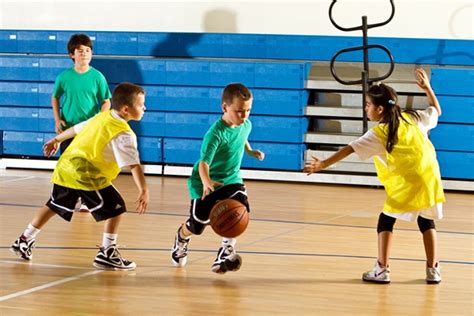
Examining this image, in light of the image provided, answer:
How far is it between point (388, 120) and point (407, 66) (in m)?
4.73

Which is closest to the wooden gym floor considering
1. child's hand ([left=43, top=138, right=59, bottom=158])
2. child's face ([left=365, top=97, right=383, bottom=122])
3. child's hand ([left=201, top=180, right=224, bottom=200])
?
child's hand ([left=201, top=180, right=224, bottom=200])

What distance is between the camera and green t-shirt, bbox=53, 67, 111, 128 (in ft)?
26.8

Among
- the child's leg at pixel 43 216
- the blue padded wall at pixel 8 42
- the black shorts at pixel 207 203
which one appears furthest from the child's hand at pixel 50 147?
the blue padded wall at pixel 8 42

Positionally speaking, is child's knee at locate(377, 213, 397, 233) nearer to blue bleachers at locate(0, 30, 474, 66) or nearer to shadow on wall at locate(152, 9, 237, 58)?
blue bleachers at locate(0, 30, 474, 66)

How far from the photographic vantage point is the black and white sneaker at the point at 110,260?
5727 millimetres

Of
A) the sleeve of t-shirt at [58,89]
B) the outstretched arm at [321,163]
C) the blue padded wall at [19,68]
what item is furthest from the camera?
the blue padded wall at [19,68]

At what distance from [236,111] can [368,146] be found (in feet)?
2.49

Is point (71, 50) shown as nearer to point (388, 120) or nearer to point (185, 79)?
point (185, 79)

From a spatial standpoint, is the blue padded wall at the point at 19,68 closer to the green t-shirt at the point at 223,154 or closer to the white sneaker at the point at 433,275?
the green t-shirt at the point at 223,154

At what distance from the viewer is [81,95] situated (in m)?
8.17

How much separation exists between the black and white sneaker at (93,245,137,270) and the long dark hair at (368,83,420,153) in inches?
64.2

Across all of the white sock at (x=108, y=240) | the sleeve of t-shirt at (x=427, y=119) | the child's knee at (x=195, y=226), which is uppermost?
the sleeve of t-shirt at (x=427, y=119)

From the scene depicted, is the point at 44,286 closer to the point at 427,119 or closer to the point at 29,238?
the point at 29,238

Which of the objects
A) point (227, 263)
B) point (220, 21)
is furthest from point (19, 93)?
point (227, 263)
